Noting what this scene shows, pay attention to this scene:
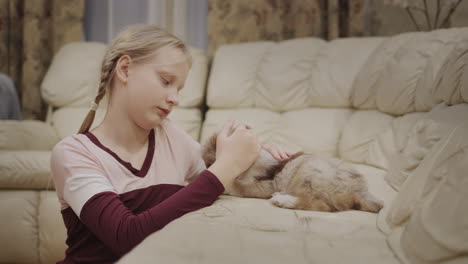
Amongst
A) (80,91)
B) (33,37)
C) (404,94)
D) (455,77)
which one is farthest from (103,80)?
(33,37)

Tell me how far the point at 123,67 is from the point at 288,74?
1633 millimetres

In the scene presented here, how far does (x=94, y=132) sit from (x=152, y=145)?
169 mm

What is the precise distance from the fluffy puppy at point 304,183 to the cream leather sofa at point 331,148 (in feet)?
0.14

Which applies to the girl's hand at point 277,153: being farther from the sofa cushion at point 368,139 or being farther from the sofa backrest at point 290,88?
the sofa backrest at point 290,88

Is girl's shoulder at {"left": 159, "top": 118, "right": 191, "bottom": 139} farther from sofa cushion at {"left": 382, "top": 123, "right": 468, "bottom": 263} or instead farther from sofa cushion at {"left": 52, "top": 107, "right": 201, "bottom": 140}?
sofa cushion at {"left": 52, "top": 107, "right": 201, "bottom": 140}

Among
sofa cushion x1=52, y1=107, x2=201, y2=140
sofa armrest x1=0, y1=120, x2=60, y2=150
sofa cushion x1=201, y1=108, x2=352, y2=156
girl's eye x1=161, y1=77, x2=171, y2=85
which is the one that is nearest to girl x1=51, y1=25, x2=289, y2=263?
girl's eye x1=161, y1=77, x2=171, y2=85

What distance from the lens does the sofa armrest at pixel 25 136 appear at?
7.07ft

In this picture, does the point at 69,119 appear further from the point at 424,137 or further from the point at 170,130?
the point at 424,137

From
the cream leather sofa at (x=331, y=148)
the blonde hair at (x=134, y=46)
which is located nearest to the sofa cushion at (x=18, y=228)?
the cream leather sofa at (x=331, y=148)

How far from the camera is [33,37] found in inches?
127

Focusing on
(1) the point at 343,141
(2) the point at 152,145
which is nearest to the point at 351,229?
(2) the point at 152,145

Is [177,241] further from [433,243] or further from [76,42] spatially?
[76,42]

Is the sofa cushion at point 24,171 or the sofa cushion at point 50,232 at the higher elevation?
the sofa cushion at point 24,171

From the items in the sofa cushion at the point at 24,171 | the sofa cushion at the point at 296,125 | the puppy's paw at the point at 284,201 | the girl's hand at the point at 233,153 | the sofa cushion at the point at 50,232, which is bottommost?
the sofa cushion at the point at 50,232
